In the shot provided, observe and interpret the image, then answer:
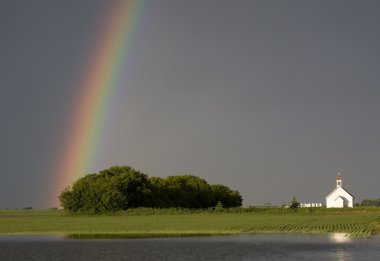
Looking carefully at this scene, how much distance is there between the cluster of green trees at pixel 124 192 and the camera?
118625 mm

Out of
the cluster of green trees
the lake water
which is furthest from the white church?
the lake water

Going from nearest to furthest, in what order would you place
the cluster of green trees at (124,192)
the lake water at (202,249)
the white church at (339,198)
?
1. the lake water at (202,249)
2. the cluster of green trees at (124,192)
3. the white church at (339,198)

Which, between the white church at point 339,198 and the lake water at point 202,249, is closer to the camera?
the lake water at point 202,249

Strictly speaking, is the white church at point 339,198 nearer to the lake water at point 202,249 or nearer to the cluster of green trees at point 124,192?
the cluster of green trees at point 124,192

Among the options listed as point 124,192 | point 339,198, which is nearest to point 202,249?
point 124,192

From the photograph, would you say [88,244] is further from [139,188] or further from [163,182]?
[163,182]

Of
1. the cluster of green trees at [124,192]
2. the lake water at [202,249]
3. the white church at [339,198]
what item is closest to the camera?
the lake water at [202,249]

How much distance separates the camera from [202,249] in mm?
38656

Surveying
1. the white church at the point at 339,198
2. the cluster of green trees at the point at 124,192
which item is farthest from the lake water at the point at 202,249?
the white church at the point at 339,198

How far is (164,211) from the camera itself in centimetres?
10888

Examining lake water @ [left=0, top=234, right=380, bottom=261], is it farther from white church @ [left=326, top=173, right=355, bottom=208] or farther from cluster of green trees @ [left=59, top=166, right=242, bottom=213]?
white church @ [left=326, top=173, right=355, bottom=208]

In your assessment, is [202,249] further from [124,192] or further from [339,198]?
[339,198]

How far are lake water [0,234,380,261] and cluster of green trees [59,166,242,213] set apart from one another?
229 ft

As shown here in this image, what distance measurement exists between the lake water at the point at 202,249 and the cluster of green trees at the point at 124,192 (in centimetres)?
6979
